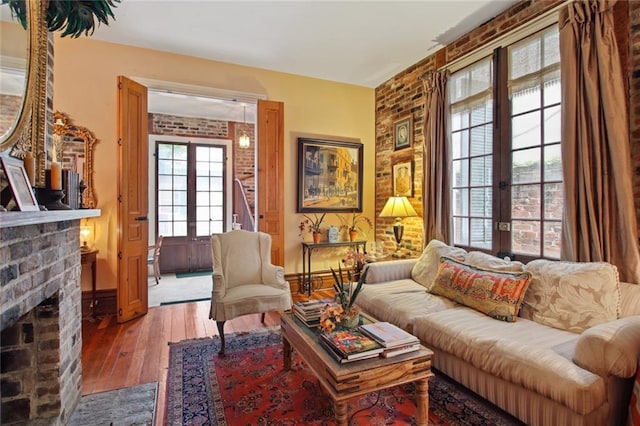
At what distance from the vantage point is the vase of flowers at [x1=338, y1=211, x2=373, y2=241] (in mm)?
4852

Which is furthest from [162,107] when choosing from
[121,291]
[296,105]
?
[121,291]

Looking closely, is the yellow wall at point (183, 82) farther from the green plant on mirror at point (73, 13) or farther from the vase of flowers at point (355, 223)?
the green plant on mirror at point (73, 13)

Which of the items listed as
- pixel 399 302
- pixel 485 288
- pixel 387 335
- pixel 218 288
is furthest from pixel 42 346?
pixel 485 288

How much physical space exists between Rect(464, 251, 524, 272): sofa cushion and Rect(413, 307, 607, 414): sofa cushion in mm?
398

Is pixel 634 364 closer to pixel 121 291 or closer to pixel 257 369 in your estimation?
pixel 257 369

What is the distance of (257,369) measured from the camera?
96.8 inches

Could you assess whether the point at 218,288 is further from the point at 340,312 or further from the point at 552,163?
the point at 552,163

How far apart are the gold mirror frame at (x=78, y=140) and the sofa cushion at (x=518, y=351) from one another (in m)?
3.65

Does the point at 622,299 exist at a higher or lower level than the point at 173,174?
lower

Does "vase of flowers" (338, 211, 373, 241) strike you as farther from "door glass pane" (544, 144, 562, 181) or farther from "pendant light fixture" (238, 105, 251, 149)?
"door glass pane" (544, 144, 562, 181)

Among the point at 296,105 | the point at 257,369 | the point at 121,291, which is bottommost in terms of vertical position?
the point at 257,369

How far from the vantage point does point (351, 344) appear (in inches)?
67.4

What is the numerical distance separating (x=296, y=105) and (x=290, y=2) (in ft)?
5.64

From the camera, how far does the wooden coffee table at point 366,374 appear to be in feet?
5.00
